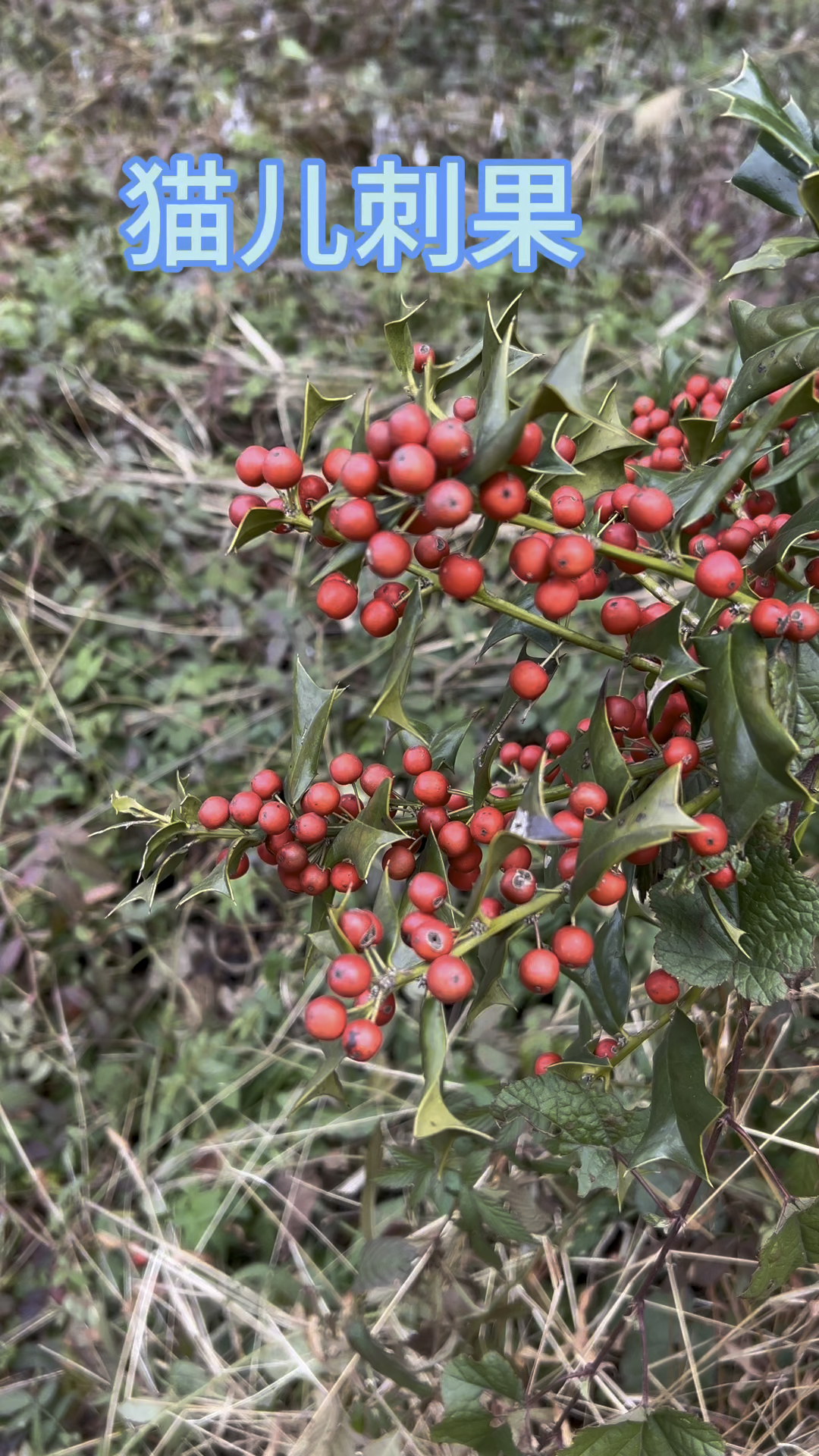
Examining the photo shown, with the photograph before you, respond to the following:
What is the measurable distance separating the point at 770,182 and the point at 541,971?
62 centimetres

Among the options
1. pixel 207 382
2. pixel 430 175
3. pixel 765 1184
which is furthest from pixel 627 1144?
pixel 430 175

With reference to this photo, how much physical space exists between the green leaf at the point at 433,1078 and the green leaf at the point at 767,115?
64cm

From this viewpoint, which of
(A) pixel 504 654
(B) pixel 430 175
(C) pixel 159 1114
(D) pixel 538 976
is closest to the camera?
(D) pixel 538 976

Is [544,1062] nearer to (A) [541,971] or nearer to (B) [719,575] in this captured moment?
(A) [541,971]

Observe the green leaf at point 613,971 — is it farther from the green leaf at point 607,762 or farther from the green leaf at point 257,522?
the green leaf at point 257,522

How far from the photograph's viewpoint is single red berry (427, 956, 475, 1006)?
520mm

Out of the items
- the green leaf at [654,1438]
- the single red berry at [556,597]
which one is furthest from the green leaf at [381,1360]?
the single red berry at [556,597]

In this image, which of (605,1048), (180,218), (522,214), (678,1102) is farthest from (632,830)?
(180,218)

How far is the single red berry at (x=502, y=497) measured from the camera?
510 mm

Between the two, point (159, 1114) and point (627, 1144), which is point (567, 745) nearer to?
point (627, 1144)

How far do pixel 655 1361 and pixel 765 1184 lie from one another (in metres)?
0.24

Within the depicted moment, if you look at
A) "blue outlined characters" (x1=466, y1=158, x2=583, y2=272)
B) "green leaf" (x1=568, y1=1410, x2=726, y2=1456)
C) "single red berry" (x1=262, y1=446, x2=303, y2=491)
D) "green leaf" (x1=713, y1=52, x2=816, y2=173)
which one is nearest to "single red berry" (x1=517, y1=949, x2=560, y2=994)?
"single red berry" (x1=262, y1=446, x2=303, y2=491)

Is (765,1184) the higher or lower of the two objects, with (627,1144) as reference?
lower

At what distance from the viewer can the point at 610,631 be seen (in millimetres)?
675
